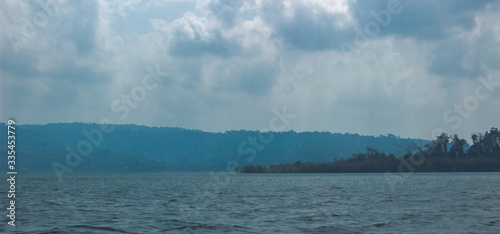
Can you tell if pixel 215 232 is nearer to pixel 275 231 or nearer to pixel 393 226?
pixel 275 231

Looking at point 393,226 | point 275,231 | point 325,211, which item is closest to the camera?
point 275,231

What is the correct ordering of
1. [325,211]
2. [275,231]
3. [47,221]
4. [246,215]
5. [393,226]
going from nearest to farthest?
[275,231] → [393,226] → [47,221] → [246,215] → [325,211]

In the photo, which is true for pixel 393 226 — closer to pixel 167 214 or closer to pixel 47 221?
pixel 167 214

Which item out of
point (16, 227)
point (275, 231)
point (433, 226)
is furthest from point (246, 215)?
point (16, 227)

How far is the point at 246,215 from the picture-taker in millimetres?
48625

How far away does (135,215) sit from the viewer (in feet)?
161

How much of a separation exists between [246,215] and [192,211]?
7965 millimetres

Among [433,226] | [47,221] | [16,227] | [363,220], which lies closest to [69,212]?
[47,221]

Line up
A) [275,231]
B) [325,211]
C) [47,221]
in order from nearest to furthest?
[275,231], [47,221], [325,211]

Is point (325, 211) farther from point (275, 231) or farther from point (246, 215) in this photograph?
point (275, 231)

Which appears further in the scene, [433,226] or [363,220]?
[363,220]

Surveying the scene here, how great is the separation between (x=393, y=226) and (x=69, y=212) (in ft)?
113

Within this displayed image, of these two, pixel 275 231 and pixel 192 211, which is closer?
pixel 275 231

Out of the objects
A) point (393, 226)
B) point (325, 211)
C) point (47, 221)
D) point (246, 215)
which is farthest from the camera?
point (325, 211)
